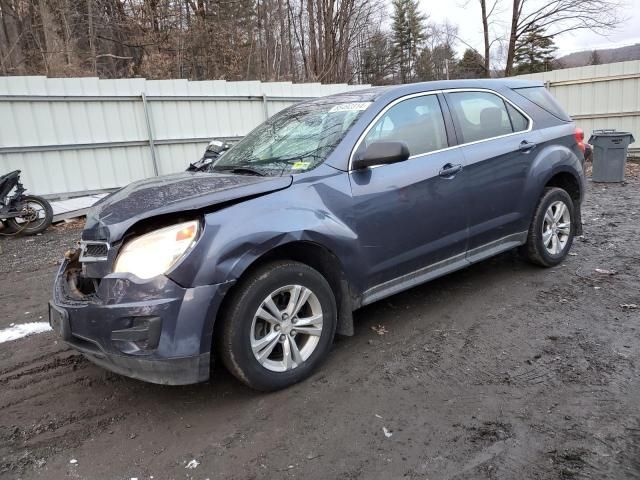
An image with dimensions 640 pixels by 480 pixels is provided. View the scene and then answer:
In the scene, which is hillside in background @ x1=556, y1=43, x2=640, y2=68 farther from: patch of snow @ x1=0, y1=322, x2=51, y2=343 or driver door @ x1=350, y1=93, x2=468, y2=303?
patch of snow @ x1=0, y1=322, x2=51, y2=343

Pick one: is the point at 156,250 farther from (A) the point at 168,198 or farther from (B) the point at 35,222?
(B) the point at 35,222

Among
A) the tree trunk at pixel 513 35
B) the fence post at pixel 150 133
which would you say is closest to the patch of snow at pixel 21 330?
the fence post at pixel 150 133

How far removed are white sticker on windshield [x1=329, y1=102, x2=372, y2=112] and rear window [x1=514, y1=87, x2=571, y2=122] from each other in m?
1.89

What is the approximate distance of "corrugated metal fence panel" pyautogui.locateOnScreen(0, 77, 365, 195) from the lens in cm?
895

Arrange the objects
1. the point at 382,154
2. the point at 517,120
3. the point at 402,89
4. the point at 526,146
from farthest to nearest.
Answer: the point at 517,120 → the point at 526,146 → the point at 402,89 → the point at 382,154

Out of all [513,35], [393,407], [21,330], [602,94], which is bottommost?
[393,407]

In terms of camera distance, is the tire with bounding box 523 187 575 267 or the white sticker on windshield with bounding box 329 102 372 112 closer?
the white sticker on windshield with bounding box 329 102 372 112

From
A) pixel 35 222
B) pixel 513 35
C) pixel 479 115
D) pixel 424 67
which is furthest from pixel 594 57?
pixel 35 222

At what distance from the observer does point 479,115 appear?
4266 millimetres

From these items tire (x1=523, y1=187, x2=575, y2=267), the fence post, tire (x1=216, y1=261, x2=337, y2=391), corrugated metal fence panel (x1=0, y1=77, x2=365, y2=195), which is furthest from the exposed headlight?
the fence post

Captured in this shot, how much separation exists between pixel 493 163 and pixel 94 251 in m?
3.09

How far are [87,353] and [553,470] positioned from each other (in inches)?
96.5

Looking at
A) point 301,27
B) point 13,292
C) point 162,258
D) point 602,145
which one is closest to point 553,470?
point 162,258

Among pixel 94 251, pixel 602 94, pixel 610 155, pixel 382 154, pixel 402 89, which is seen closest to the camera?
pixel 94 251
